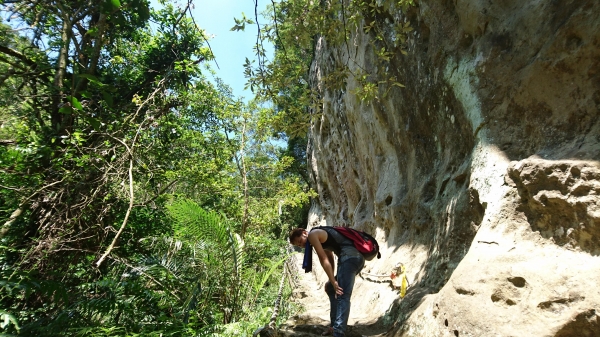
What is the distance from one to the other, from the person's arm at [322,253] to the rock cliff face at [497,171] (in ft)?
2.33

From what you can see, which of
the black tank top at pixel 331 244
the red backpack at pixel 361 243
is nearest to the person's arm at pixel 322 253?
the black tank top at pixel 331 244

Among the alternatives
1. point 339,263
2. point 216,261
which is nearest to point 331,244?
point 339,263

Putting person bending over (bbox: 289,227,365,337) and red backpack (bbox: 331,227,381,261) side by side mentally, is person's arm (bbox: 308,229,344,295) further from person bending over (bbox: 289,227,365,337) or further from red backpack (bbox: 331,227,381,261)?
red backpack (bbox: 331,227,381,261)

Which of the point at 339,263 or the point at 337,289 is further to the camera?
the point at 339,263

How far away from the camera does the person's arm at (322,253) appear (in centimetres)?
351

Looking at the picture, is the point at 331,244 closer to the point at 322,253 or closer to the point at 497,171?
the point at 322,253

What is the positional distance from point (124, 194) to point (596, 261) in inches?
190

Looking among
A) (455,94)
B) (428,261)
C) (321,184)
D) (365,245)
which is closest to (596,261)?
(365,245)

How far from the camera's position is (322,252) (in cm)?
353

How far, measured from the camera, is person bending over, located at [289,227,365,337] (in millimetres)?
3480

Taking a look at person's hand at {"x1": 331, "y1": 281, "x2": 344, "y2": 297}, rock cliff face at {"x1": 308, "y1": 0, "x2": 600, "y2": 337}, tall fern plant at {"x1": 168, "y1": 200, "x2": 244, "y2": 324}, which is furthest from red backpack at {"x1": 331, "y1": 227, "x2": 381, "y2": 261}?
tall fern plant at {"x1": 168, "y1": 200, "x2": 244, "y2": 324}

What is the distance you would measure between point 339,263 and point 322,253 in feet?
0.99

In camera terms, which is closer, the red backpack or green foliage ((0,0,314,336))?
green foliage ((0,0,314,336))

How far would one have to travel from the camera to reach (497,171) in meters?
3.35
